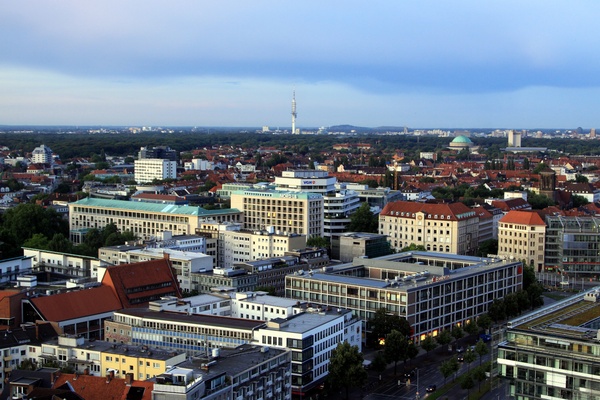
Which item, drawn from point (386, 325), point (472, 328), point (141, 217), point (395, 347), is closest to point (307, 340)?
point (395, 347)

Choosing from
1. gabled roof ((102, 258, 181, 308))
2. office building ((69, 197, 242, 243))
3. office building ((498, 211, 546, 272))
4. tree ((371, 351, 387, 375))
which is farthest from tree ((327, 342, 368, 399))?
office building ((498, 211, 546, 272))

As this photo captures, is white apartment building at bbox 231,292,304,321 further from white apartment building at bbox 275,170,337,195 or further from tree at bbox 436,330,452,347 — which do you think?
white apartment building at bbox 275,170,337,195

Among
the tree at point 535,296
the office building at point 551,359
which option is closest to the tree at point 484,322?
the tree at point 535,296

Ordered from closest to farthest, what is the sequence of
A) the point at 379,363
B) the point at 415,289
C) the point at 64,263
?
1. the point at 379,363
2. the point at 415,289
3. the point at 64,263

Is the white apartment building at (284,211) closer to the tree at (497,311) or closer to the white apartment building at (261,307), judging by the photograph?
the tree at (497,311)

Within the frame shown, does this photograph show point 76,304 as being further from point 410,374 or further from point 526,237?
point 526,237

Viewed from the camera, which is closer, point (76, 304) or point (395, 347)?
point (395, 347)
